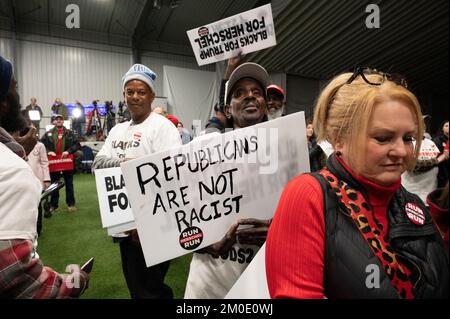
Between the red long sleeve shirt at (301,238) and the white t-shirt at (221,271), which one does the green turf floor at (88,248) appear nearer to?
the white t-shirt at (221,271)

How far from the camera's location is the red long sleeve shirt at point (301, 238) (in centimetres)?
70

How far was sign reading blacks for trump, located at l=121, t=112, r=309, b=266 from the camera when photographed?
1.09 meters

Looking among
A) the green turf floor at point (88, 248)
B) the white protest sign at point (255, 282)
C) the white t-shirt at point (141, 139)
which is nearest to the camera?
the white protest sign at point (255, 282)

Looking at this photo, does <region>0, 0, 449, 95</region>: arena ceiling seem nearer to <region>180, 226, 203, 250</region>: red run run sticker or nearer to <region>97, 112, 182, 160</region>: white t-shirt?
<region>97, 112, 182, 160</region>: white t-shirt

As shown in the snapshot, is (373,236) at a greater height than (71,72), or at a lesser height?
lesser

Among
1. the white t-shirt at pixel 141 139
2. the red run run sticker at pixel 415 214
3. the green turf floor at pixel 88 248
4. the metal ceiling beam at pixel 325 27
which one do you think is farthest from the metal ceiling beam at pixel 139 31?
the metal ceiling beam at pixel 325 27

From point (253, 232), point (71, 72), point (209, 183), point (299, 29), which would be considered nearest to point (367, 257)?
point (253, 232)

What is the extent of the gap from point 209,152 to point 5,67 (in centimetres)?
72

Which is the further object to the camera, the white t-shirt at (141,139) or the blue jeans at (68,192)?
the blue jeans at (68,192)

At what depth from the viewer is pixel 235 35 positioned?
56.7 inches

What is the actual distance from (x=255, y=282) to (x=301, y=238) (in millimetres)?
424

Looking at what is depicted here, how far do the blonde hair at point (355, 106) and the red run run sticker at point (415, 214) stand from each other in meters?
0.12

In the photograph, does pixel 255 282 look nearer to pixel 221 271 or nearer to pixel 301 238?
pixel 221 271
